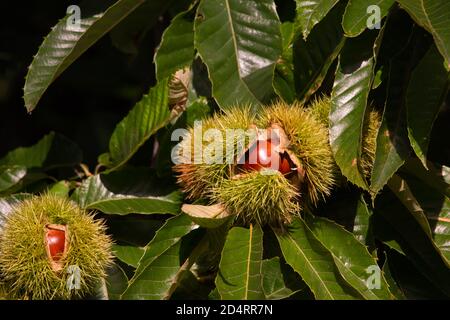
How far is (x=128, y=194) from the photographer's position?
182 centimetres

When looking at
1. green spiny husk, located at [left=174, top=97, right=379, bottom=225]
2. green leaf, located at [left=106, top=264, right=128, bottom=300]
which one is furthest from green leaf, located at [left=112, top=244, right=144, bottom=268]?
green spiny husk, located at [left=174, top=97, right=379, bottom=225]

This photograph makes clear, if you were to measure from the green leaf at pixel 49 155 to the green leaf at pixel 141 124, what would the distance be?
29 cm

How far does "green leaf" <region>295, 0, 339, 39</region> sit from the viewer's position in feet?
5.04

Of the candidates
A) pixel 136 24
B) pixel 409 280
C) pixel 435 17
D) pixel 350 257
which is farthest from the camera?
pixel 136 24

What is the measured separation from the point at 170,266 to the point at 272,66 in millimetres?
534

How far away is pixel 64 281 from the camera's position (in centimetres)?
151

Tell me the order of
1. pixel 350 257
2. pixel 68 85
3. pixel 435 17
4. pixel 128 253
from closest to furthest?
pixel 435 17 → pixel 350 257 → pixel 128 253 → pixel 68 85

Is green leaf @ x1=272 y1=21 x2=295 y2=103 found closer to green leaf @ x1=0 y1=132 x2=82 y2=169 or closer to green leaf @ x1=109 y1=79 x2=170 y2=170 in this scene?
green leaf @ x1=109 y1=79 x2=170 y2=170

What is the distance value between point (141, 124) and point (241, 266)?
48cm

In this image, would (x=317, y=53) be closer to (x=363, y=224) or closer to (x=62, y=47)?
(x=363, y=224)

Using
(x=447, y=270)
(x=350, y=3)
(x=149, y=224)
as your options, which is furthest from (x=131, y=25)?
(x=447, y=270)

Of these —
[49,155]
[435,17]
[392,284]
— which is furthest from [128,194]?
[435,17]

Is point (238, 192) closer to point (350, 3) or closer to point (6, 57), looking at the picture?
point (350, 3)

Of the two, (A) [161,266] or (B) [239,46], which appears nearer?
(A) [161,266]
